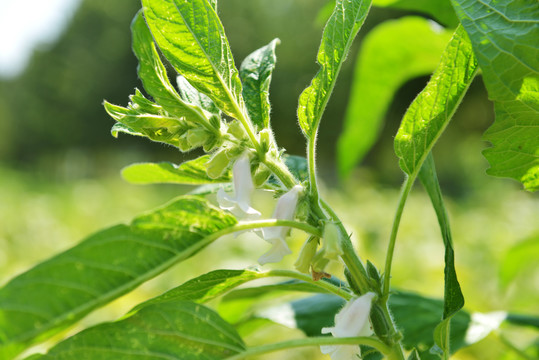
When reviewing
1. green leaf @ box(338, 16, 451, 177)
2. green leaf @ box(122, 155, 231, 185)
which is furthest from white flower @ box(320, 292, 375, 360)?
green leaf @ box(338, 16, 451, 177)

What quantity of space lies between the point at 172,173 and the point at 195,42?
0.19m

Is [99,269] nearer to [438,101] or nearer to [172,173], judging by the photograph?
[172,173]

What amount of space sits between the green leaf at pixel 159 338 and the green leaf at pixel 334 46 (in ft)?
0.74

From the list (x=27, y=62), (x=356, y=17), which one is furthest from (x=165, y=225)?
(x=27, y=62)

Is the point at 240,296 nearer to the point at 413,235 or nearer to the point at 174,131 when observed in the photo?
the point at 174,131

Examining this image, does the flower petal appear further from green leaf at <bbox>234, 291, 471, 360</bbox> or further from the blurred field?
the blurred field

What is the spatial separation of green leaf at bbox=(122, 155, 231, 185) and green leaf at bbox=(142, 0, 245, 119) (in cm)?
10

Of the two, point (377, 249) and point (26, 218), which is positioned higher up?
point (26, 218)

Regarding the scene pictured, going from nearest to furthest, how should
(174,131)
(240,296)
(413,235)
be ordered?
(174,131)
(240,296)
(413,235)

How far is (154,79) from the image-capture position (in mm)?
509

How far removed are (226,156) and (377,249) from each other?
2.48 metres

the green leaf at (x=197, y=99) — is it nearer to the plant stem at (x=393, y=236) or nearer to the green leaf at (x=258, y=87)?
the green leaf at (x=258, y=87)

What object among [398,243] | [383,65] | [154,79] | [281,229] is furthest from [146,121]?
[398,243]

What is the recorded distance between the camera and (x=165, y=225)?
0.42m
